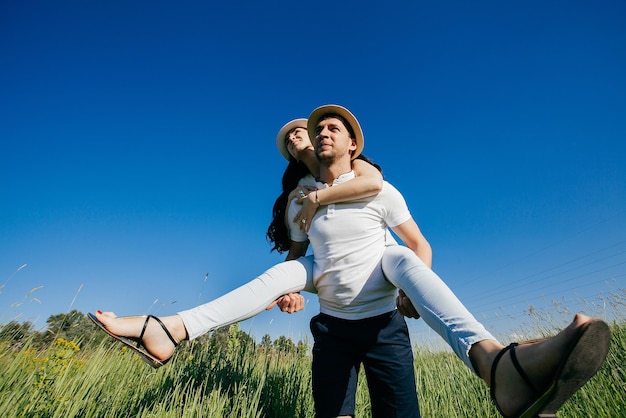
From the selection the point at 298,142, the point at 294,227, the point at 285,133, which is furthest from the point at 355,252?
the point at 285,133

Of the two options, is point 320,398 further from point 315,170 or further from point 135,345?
point 315,170

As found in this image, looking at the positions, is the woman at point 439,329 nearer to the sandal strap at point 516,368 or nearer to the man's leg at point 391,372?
the sandal strap at point 516,368

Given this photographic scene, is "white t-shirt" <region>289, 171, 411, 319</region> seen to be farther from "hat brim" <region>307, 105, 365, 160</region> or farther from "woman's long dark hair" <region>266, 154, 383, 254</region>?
"woman's long dark hair" <region>266, 154, 383, 254</region>

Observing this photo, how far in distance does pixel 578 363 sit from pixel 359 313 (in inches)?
45.1

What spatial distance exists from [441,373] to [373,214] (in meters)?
2.59

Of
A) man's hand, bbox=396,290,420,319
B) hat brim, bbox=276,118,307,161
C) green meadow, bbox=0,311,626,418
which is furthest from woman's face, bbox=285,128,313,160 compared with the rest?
green meadow, bbox=0,311,626,418

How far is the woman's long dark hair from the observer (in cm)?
Result: 308

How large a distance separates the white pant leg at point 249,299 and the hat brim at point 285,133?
1507 millimetres

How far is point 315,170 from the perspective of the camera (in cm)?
301

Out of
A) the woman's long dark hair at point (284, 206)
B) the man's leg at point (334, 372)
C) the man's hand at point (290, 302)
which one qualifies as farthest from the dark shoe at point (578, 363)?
the woman's long dark hair at point (284, 206)

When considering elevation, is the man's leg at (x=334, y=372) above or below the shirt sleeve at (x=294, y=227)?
below

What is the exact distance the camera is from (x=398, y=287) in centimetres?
190

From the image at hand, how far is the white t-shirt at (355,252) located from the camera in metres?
2.08

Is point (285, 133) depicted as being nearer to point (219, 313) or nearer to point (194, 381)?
point (219, 313)
